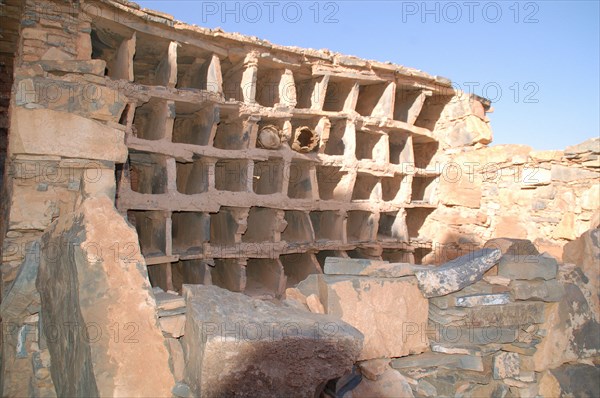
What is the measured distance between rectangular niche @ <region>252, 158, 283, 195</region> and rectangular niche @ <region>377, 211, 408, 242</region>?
106 inches

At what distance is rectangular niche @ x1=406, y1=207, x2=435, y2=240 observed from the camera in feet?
32.0

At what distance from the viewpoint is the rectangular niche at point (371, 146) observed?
8.80 m

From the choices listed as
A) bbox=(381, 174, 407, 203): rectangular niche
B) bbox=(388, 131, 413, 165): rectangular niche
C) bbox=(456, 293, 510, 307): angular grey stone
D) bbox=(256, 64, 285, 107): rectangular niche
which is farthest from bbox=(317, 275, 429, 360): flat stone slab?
bbox=(388, 131, 413, 165): rectangular niche

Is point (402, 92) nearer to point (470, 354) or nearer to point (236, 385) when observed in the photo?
point (470, 354)

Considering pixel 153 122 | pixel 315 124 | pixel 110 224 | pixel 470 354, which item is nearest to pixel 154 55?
pixel 153 122

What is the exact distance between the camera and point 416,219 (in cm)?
1002

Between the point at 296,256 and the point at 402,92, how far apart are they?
453 centimetres

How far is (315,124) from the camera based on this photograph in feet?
27.2

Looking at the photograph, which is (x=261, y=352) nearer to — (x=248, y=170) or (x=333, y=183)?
(x=248, y=170)

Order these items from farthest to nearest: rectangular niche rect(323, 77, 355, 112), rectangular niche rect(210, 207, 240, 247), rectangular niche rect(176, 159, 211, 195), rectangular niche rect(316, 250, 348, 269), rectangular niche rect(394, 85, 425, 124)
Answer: rectangular niche rect(394, 85, 425, 124) → rectangular niche rect(323, 77, 355, 112) → rectangular niche rect(316, 250, 348, 269) → rectangular niche rect(210, 207, 240, 247) → rectangular niche rect(176, 159, 211, 195)

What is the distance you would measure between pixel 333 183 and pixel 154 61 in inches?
168

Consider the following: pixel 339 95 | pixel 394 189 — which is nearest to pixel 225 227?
pixel 339 95

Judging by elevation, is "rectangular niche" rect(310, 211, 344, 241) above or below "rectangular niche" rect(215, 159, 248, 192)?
below

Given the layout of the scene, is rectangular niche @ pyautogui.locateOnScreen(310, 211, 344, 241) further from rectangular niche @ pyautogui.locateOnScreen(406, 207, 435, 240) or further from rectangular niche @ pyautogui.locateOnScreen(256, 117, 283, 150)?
rectangular niche @ pyautogui.locateOnScreen(406, 207, 435, 240)
